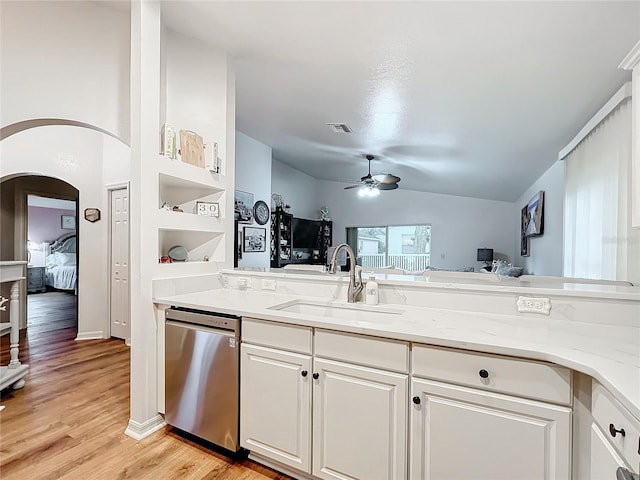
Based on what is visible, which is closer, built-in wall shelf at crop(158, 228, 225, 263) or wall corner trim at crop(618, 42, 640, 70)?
wall corner trim at crop(618, 42, 640, 70)

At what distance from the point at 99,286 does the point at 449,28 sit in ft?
15.7

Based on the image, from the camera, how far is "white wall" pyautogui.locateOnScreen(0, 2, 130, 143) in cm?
226

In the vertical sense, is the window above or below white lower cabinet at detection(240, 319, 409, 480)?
above

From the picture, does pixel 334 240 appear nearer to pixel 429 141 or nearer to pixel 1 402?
pixel 429 141

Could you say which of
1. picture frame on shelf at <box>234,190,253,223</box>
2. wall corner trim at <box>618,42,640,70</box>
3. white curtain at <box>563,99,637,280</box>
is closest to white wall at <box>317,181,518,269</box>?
white curtain at <box>563,99,637,280</box>

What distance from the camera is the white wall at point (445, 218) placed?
8.05 metres

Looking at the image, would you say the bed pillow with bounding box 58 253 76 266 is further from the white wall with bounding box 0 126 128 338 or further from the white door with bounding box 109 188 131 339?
the white door with bounding box 109 188 131 339

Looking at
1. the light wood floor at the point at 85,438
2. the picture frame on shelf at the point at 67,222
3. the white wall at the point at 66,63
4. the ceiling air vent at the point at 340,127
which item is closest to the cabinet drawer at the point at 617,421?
the light wood floor at the point at 85,438

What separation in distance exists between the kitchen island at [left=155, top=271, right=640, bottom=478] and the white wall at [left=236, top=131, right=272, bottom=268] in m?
3.31

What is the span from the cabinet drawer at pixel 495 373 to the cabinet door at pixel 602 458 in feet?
0.39

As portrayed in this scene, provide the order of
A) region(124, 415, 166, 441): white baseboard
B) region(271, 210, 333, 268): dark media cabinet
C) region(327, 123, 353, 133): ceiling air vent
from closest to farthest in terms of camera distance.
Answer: region(124, 415, 166, 441): white baseboard → region(327, 123, 353, 133): ceiling air vent → region(271, 210, 333, 268): dark media cabinet

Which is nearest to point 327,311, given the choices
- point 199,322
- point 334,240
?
point 199,322

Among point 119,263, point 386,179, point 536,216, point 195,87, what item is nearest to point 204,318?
point 195,87

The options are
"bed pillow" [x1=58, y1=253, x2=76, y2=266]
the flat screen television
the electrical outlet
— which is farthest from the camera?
"bed pillow" [x1=58, y1=253, x2=76, y2=266]
